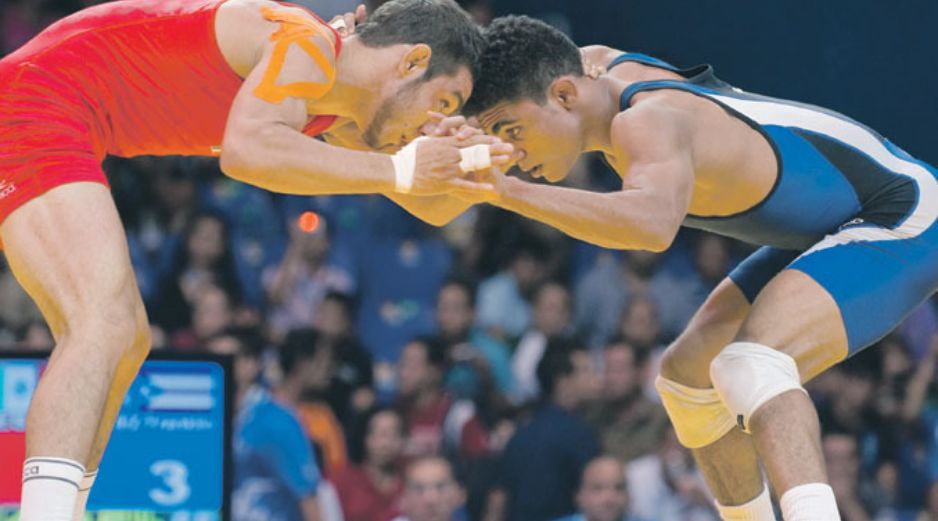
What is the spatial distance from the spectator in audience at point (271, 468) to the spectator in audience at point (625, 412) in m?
1.44

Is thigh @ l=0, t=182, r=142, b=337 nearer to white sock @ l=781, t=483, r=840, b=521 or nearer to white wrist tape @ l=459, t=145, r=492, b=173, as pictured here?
white wrist tape @ l=459, t=145, r=492, b=173

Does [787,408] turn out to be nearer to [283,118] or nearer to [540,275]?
[283,118]

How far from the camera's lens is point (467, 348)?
7.79m

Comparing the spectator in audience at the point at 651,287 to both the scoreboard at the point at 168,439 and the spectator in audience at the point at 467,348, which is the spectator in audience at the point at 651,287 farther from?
the scoreboard at the point at 168,439

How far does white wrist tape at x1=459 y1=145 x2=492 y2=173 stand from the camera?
13.7 ft

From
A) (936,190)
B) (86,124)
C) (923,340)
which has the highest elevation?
(86,124)

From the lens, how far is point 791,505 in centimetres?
395

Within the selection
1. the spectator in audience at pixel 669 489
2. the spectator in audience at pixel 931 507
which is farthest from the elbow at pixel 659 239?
the spectator in audience at pixel 931 507

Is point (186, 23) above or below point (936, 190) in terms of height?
above

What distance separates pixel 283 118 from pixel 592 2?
6352mm

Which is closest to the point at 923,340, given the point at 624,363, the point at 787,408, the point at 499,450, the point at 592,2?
the point at 624,363

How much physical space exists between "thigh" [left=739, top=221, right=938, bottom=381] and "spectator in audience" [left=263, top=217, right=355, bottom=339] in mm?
3931

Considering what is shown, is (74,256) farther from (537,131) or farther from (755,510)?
(755,510)

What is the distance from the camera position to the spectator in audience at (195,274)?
24.8ft
